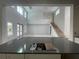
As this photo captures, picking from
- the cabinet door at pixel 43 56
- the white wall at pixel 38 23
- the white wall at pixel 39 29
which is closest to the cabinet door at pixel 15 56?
the cabinet door at pixel 43 56

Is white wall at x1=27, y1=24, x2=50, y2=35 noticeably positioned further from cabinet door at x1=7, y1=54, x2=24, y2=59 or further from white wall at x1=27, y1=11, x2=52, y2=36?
cabinet door at x1=7, y1=54, x2=24, y2=59

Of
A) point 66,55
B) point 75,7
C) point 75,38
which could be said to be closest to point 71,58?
point 66,55

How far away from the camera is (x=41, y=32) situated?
1806 centimetres

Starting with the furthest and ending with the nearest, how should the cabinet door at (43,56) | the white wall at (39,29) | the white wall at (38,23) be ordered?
the white wall at (39,29) < the white wall at (38,23) < the cabinet door at (43,56)

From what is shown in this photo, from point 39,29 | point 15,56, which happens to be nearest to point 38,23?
point 39,29

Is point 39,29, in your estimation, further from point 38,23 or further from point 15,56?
point 15,56

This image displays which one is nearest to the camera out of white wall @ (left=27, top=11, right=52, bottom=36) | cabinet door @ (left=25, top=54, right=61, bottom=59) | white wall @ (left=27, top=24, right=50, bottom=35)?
cabinet door @ (left=25, top=54, right=61, bottom=59)

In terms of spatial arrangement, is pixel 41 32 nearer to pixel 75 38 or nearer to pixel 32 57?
pixel 75 38

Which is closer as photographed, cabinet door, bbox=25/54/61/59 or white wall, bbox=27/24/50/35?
cabinet door, bbox=25/54/61/59

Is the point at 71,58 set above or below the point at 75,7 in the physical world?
below

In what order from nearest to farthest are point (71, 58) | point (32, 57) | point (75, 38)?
1. point (32, 57)
2. point (71, 58)
3. point (75, 38)

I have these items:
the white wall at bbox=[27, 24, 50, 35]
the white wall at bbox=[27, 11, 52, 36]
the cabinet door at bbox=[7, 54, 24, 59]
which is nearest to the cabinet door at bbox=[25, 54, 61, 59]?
the cabinet door at bbox=[7, 54, 24, 59]

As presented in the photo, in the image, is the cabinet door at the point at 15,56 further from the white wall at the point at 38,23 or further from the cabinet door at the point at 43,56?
the white wall at the point at 38,23

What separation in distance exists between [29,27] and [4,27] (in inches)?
476
